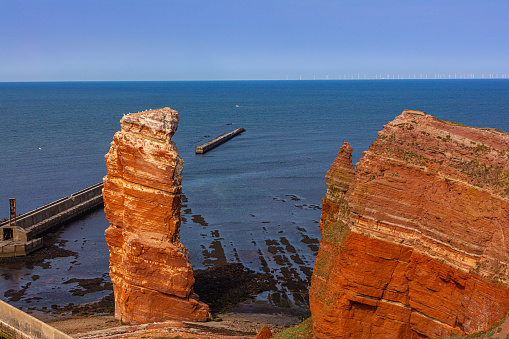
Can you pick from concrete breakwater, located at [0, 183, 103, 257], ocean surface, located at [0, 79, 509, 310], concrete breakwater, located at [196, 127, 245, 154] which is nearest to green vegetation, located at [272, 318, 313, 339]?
ocean surface, located at [0, 79, 509, 310]

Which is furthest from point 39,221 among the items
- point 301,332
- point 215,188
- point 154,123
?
point 301,332

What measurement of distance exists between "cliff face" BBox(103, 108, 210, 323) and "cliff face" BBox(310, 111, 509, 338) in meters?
11.5

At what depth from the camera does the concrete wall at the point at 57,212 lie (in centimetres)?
5988

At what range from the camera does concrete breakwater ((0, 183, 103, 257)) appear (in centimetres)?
5438

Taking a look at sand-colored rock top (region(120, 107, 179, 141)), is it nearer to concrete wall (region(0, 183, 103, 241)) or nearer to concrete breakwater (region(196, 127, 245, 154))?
concrete wall (region(0, 183, 103, 241))

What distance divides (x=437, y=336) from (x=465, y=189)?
20.4ft

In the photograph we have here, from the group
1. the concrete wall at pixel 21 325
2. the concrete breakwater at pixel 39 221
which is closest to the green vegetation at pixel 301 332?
the concrete wall at pixel 21 325

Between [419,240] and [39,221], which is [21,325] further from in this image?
[39,221]

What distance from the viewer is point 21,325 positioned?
3350 cm

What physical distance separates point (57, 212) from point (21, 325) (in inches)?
1344

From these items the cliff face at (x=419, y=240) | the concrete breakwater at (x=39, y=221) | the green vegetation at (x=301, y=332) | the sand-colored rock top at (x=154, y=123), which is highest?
the sand-colored rock top at (x=154, y=123)

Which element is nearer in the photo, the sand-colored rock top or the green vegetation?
the green vegetation

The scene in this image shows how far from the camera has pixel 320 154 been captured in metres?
107

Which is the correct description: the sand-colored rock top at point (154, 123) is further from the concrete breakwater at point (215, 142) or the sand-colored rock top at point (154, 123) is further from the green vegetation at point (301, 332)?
the concrete breakwater at point (215, 142)
